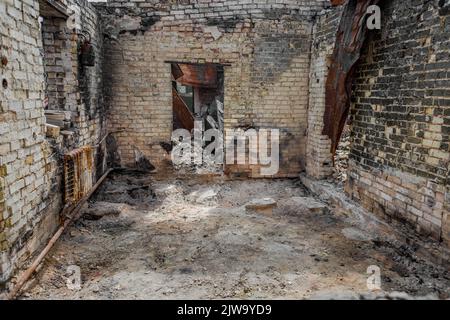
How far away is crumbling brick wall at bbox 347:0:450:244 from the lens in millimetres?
3633

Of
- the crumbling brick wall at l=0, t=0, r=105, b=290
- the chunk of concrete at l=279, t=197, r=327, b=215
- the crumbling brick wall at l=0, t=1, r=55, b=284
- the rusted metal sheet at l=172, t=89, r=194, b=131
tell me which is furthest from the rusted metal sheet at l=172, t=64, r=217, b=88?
the crumbling brick wall at l=0, t=1, r=55, b=284

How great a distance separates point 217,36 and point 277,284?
16.9 feet

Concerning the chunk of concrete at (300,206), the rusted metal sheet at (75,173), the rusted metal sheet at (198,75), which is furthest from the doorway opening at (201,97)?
the rusted metal sheet at (75,173)

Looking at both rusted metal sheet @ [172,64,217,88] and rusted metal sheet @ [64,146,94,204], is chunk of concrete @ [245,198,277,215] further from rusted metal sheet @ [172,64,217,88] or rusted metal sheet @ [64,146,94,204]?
rusted metal sheet @ [172,64,217,88]

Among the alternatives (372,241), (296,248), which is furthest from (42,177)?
(372,241)

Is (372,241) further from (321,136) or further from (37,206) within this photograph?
(37,206)

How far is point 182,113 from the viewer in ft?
33.6

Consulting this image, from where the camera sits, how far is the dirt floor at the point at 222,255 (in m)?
3.25

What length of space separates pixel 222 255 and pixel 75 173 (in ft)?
7.47

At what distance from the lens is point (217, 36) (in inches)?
268

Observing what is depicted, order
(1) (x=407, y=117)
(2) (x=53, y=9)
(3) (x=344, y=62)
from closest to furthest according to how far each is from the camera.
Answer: (1) (x=407, y=117)
(2) (x=53, y=9)
(3) (x=344, y=62)

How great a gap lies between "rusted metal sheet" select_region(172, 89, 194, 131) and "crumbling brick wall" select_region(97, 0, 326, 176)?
304cm

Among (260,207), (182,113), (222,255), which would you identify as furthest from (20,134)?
(182,113)

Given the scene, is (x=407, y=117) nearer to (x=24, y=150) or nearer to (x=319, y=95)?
(x=319, y=95)
